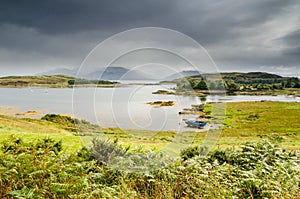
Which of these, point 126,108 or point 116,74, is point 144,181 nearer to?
point 126,108

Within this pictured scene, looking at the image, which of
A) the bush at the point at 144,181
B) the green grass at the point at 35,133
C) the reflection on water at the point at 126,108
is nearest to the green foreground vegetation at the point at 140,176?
the bush at the point at 144,181

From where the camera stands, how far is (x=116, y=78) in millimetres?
4508

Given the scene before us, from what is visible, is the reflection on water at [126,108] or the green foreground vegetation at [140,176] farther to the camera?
the reflection on water at [126,108]

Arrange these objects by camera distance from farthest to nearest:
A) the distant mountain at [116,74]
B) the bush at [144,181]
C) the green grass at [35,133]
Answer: the green grass at [35,133] < the distant mountain at [116,74] < the bush at [144,181]

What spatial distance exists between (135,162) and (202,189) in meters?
1.50

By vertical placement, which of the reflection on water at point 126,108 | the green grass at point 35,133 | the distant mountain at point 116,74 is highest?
the distant mountain at point 116,74

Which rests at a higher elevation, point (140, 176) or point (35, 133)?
point (140, 176)

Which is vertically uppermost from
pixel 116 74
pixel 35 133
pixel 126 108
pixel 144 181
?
pixel 116 74

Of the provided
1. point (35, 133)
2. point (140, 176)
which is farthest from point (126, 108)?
point (35, 133)

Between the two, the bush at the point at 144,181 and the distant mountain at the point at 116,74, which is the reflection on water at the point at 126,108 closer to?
the distant mountain at the point at 116,74

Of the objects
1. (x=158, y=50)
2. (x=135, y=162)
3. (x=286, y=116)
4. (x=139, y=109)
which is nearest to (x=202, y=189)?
(x=135, y=162)

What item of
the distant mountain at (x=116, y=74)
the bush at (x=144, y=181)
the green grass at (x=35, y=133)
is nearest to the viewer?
the bush at (x=144, y=181)

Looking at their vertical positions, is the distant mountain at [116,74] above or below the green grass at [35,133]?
above

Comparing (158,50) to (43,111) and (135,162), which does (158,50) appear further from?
(43,111)
